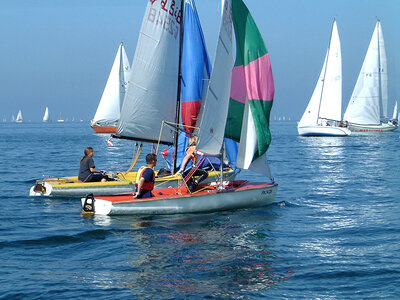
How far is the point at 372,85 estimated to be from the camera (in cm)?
6550

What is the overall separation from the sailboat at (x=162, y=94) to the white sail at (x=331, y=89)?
4091cm

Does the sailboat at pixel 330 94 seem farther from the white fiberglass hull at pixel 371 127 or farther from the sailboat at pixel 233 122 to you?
the sailboat at pixel 233 122

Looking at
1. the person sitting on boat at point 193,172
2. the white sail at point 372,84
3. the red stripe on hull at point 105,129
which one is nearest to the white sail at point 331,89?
the white sail at point 372,84

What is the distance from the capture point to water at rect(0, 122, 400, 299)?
351 inches

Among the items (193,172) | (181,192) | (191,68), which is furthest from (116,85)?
(193,172)

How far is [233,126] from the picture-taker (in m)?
15.7

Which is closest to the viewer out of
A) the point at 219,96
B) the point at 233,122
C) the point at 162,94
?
the point at 219,96

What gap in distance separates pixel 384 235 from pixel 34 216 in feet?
28.9

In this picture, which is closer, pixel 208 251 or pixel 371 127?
pixel 208 251

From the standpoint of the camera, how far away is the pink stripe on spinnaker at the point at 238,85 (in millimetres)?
15414

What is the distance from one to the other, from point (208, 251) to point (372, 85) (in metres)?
58.7

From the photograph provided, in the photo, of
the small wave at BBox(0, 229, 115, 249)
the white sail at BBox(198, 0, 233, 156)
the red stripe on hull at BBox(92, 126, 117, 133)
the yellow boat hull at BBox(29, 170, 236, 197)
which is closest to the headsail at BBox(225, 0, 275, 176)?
the white sail at BBox(198, 0, 233, 156)

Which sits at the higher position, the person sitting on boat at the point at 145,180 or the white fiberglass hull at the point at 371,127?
the white fiberglass hull at the point at 371,127

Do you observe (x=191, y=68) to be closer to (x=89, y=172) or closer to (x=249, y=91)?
(x=249, y=91)
